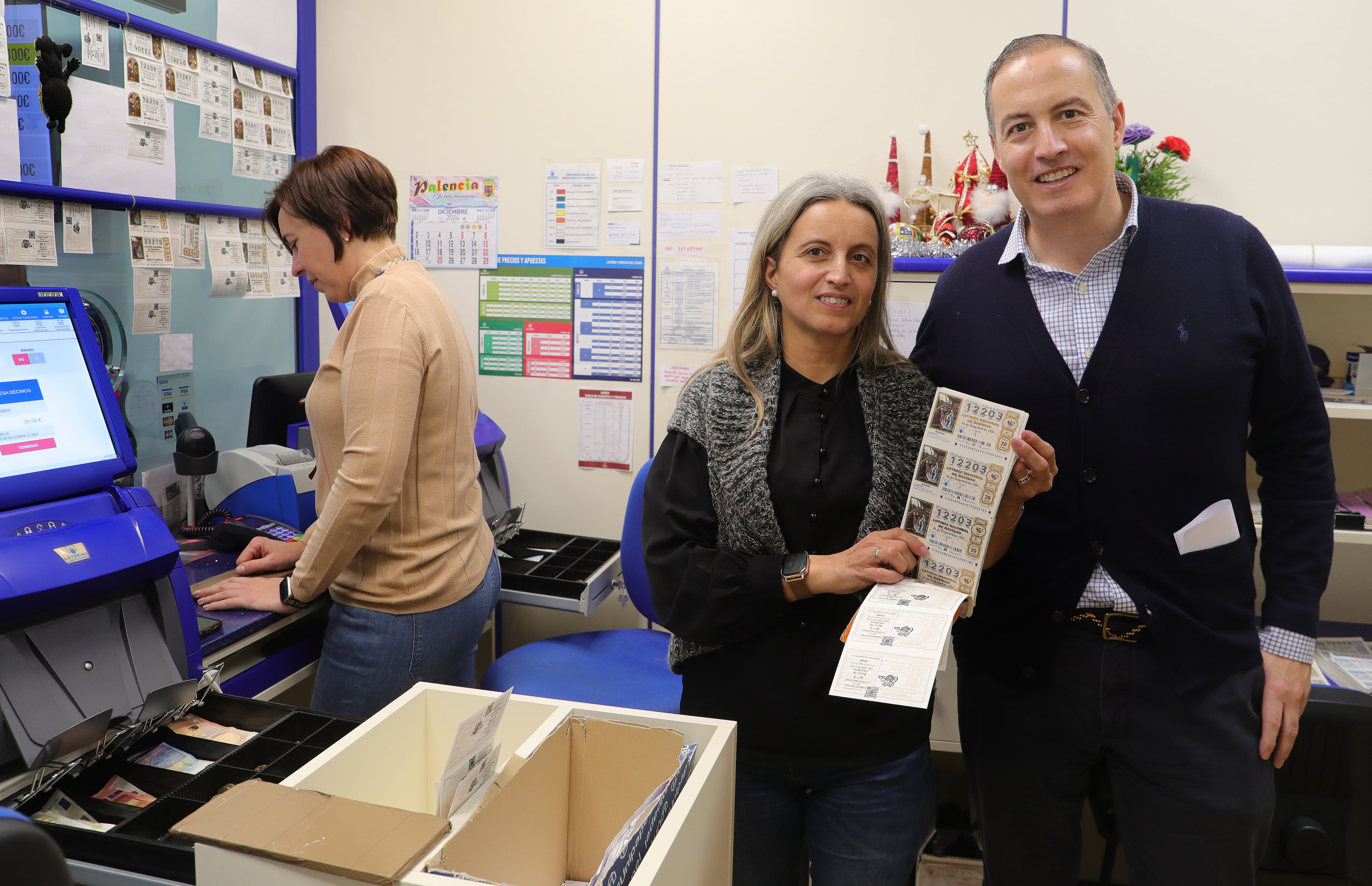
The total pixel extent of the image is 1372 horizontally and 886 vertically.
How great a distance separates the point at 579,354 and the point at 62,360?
5.63ft

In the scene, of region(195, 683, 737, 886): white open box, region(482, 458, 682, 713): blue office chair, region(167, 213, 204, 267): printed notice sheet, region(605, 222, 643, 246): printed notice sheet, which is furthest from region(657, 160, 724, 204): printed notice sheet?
region(195, 683, 737, 886): white open box

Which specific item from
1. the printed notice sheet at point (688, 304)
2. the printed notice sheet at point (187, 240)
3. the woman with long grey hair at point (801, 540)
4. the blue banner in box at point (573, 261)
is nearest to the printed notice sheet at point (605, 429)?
the printed notice sheet at point (688, 304)

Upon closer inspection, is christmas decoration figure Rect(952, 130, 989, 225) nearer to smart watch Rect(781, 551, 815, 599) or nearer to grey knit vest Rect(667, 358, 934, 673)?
grey knit vest Rect(667, 358, 934, 673)

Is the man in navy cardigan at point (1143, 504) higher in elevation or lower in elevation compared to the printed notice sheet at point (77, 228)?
lower

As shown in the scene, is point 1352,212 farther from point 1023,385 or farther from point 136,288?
point 136,288

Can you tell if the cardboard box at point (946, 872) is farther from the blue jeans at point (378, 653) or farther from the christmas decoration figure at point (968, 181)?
the christmas decoration figure at point (968, 181)

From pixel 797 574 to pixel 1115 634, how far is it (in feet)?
1.81

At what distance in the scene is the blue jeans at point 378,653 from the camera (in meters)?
1.83

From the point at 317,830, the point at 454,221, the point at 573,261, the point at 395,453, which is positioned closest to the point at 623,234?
the point at 573,261

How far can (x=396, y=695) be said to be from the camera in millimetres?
1867

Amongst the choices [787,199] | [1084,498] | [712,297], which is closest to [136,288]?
[712,297]

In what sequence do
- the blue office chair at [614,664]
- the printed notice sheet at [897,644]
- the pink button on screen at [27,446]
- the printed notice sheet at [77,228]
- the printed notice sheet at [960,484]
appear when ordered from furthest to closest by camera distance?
the blue office chair at [614,664] → the printed notice sheet at [77,228] → the pink button on screen at [27,446] → the printed notice sheet at [960,484] → the printed notice sheet at [897,644]

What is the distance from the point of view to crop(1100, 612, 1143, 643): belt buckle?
4.60ft

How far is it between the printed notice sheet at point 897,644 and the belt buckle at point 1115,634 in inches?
11.4
